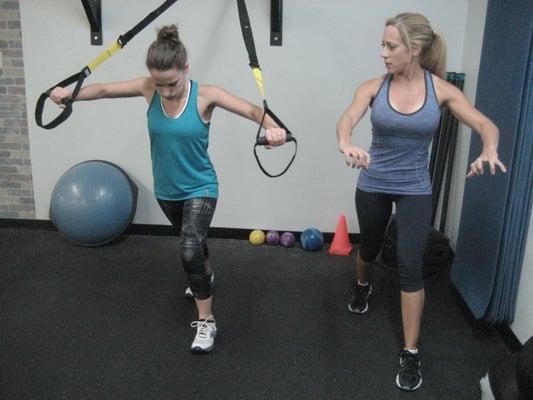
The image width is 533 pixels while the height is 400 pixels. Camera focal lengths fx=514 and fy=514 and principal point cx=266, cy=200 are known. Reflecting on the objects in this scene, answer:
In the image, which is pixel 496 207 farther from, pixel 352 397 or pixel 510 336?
pixel 352 397

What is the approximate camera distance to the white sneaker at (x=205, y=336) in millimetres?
2359

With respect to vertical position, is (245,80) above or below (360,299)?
above

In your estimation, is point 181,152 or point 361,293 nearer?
point 181,152

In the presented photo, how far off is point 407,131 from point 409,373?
101cm

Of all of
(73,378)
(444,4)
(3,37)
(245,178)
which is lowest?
(73,378)

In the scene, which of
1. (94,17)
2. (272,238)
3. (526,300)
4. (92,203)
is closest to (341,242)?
(272,238)

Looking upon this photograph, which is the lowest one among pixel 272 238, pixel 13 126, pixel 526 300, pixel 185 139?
pixel 272 238

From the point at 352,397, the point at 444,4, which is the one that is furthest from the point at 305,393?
the point at 444,4

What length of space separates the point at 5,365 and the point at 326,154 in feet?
7.71

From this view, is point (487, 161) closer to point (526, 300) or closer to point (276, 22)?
point (526, 300)

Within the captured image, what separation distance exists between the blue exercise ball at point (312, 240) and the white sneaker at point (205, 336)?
1302 mm

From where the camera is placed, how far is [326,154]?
144 inches

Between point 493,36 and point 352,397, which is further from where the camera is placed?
point 493,36

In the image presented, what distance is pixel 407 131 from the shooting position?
208cm
